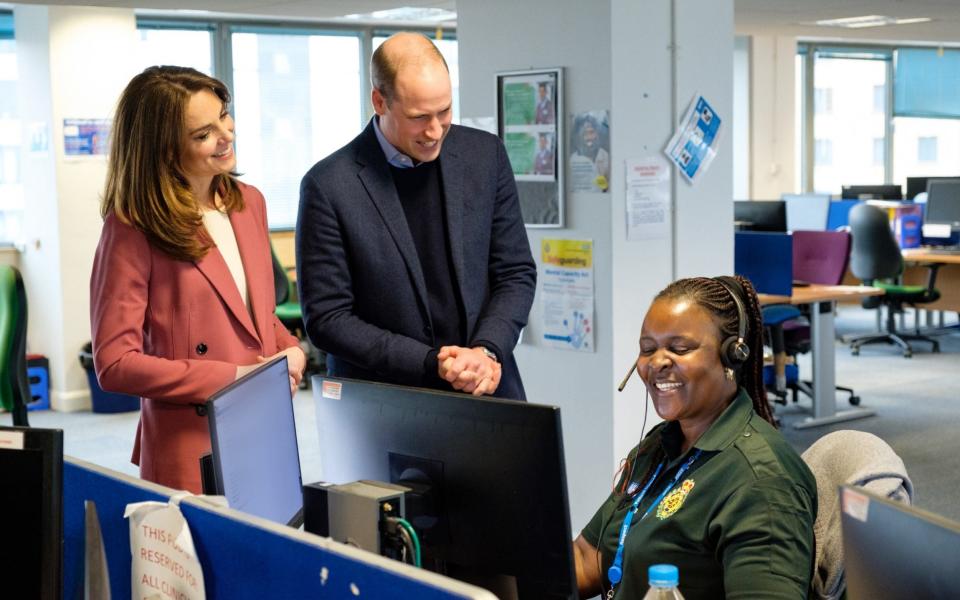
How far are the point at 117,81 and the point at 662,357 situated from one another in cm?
595

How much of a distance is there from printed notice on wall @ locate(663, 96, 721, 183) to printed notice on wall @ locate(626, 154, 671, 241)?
75 millimetres

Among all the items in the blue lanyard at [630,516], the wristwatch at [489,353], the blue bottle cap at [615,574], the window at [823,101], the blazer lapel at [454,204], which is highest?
the window at [823,101]

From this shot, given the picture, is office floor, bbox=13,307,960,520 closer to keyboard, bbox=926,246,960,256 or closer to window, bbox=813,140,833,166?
keyboard, bbox=926,246,960,256

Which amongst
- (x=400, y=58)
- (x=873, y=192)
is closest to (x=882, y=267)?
(x=873, y=192)

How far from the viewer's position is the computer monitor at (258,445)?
61.2 inches

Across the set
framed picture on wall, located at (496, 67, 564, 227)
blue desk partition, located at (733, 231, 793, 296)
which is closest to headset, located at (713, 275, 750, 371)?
framed picture on wall, located at (496, 67, 564, 227)

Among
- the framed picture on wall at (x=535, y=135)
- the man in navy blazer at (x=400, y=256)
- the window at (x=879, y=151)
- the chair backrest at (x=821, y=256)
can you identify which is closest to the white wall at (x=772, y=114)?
the window at (x=879, y=151)

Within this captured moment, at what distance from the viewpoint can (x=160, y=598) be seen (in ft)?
4.35

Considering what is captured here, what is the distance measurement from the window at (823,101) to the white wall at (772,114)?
115 centimetres

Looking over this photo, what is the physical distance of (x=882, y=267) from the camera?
8.33 metres

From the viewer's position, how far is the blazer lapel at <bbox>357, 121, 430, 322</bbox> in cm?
236

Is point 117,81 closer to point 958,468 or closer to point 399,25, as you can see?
point 399,25

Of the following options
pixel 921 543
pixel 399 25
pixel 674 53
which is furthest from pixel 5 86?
pixel 921 543

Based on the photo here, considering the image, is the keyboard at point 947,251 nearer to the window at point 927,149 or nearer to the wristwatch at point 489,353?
→ the window at point 927,149
